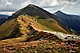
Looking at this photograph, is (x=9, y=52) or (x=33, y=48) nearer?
(x=9, y=52)

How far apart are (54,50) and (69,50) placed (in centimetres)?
305

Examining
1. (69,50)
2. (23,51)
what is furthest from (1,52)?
(69,50)

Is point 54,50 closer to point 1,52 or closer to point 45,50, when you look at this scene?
point 45,50

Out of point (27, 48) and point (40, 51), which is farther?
point (27, 48)

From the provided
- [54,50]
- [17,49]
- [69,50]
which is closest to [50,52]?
[54,50]

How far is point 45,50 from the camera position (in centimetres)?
4303

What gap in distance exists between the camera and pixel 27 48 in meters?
45.3

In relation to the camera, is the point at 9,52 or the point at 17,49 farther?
the point at 17,49

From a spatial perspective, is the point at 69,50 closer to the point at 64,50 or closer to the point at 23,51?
the point at 64,50

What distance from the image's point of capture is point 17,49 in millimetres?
44906

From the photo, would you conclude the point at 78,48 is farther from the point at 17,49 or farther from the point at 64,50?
the point at 17,49

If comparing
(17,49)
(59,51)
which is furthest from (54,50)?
(17,49)

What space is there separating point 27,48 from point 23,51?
2.67 metres

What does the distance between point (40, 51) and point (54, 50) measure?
279 cm
